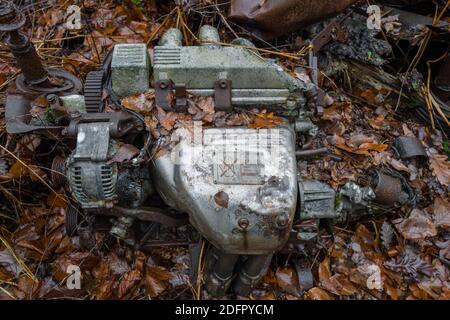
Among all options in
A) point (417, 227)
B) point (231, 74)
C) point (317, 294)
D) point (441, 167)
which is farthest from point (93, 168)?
point (441, 167)

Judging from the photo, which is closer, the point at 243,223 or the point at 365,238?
the point at 243,223

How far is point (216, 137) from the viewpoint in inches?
95.7

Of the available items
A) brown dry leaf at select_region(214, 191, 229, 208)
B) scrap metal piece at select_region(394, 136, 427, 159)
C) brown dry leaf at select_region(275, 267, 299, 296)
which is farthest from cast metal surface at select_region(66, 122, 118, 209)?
scrap metal piece at select_region(394, 136, 427, 159)

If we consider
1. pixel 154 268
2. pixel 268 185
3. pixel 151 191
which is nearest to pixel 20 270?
pixel 154 268

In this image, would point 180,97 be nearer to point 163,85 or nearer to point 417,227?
point 163,85

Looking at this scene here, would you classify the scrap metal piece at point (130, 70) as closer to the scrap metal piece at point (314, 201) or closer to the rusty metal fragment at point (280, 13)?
the rusty metal fragment at point (280, 13)

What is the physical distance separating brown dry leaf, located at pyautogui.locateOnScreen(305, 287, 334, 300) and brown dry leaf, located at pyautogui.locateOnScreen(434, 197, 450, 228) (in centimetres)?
101

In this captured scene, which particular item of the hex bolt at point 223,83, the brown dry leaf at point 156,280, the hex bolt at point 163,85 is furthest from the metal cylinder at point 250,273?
the hex bolt at point 163,85

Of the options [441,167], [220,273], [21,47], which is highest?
[21,47]

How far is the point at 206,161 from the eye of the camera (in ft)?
7.73

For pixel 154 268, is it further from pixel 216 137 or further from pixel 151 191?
pixel 216 137

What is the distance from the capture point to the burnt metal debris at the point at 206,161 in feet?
7.56

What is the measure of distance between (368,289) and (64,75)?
267 cm

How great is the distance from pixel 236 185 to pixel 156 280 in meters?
1.08
